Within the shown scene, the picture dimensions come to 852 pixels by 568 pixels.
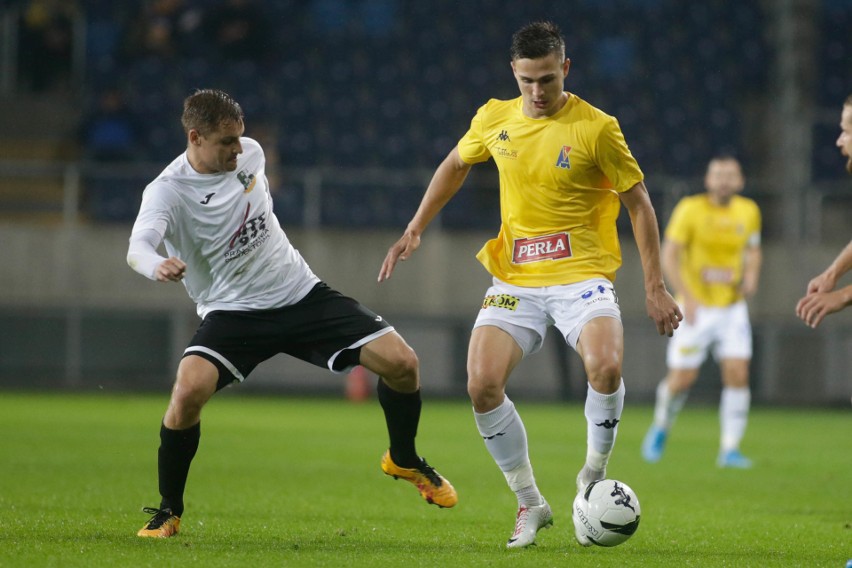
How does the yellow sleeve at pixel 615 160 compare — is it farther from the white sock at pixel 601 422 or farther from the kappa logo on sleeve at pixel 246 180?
the kappa logo on sleeve at pixel 246 180

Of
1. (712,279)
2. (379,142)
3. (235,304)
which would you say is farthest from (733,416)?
(379,142)

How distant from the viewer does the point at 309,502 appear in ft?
24.1

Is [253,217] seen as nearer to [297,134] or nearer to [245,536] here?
[245,536]

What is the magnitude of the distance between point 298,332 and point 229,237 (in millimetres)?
570

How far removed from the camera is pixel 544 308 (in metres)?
5.97

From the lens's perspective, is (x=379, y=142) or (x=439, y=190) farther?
(x=379, y=142)

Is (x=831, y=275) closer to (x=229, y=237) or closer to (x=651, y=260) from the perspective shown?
(x=651, y=260)

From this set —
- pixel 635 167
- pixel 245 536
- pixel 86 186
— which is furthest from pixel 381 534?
pixel 86 186

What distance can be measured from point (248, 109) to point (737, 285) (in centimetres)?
1091

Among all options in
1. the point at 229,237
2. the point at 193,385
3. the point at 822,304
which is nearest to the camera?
the point at 822,304

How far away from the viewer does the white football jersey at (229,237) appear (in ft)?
19.5

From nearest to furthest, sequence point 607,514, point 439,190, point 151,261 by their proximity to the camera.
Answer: point 151,261 < point 607,514 < point 439,190

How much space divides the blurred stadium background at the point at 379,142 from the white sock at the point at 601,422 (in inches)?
464

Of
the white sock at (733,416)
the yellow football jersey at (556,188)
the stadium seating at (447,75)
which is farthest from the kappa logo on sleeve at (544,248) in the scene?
the stadium seating at (447,75)
